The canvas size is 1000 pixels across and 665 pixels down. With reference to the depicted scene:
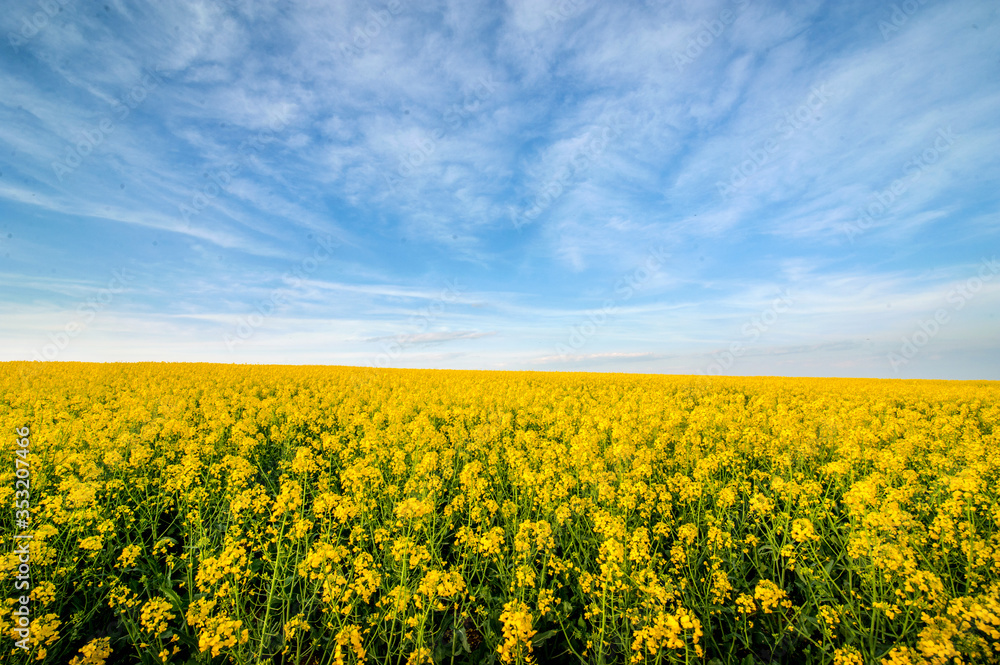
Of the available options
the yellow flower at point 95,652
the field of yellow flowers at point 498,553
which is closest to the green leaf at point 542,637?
the field of yellow flowers at point 498,553

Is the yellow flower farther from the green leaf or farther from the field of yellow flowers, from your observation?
the green leaf

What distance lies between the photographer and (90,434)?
7.57m

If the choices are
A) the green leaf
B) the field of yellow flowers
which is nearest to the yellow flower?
the field of yellow flowers

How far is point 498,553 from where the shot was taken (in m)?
4.30

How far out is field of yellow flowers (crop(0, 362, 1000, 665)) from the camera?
3.68 m

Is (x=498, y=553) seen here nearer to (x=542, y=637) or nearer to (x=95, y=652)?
(x=542, y=637)

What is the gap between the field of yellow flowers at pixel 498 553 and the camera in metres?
3.68

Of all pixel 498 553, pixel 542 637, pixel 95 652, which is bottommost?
pixel 542 637

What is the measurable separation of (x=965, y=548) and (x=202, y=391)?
20240 mm

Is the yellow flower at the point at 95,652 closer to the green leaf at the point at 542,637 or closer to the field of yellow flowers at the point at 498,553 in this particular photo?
the field of yellow flowers at the point at 498,553

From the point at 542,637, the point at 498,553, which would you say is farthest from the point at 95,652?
the point at 542,637

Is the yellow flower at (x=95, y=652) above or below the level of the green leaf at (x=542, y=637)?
above

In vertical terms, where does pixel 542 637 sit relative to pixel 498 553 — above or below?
below

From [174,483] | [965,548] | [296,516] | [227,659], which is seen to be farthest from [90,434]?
[965,548]
